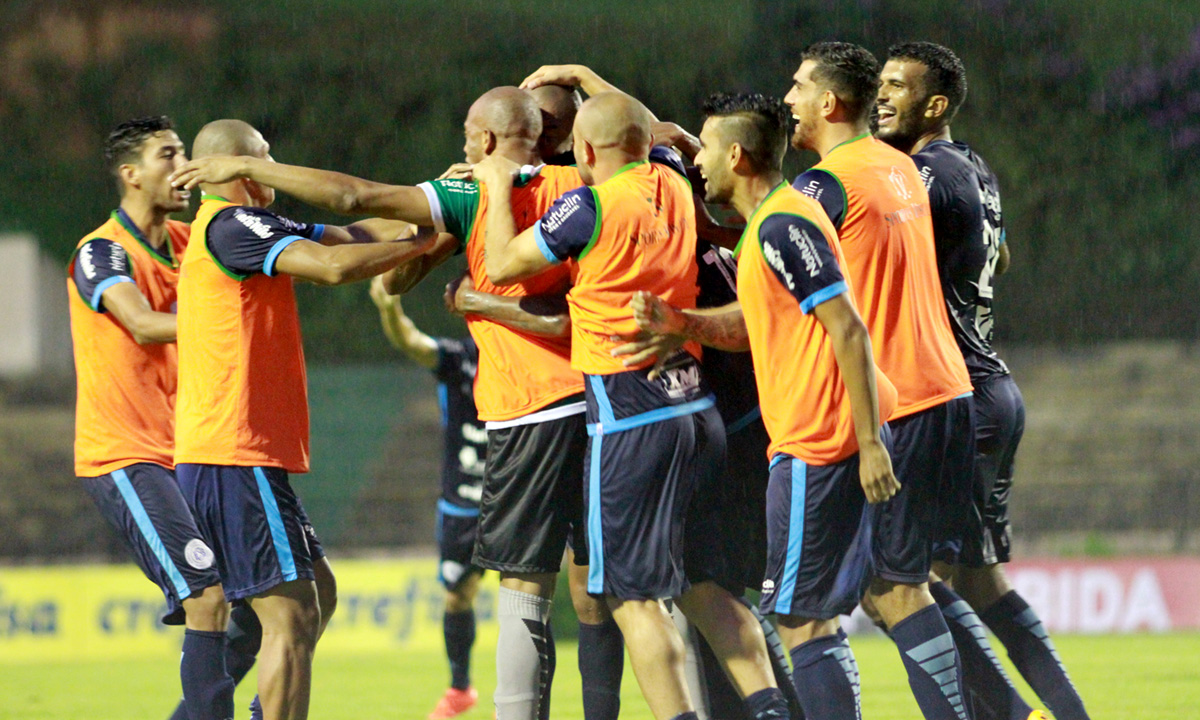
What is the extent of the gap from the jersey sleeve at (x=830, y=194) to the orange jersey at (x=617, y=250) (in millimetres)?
429

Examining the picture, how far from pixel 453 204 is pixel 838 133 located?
1.28m

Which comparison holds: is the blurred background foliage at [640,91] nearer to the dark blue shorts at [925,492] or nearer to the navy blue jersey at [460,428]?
the navy blue jersey at [460,428]

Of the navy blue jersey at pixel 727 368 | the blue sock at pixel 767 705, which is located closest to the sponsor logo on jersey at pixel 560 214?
the navy blue jersey at pixel 727 368

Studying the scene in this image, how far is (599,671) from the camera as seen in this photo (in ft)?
16.4

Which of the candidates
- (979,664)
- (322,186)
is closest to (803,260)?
(322,186)

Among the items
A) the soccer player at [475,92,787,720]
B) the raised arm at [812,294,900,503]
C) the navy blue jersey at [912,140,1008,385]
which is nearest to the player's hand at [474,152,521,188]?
the soccer player at [475,92,787,720]

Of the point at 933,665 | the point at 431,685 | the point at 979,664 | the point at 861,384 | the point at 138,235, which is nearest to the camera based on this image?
the point at 861,384

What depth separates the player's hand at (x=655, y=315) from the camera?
4402 mm

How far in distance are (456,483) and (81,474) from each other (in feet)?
9.95

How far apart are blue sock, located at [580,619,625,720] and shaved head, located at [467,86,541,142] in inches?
66.8

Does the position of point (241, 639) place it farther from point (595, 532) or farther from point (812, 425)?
point (812, 425)

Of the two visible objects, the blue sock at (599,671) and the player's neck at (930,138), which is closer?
the blue sock at (599,671)

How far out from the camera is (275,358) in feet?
16.3

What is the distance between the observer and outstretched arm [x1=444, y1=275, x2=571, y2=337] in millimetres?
4832
